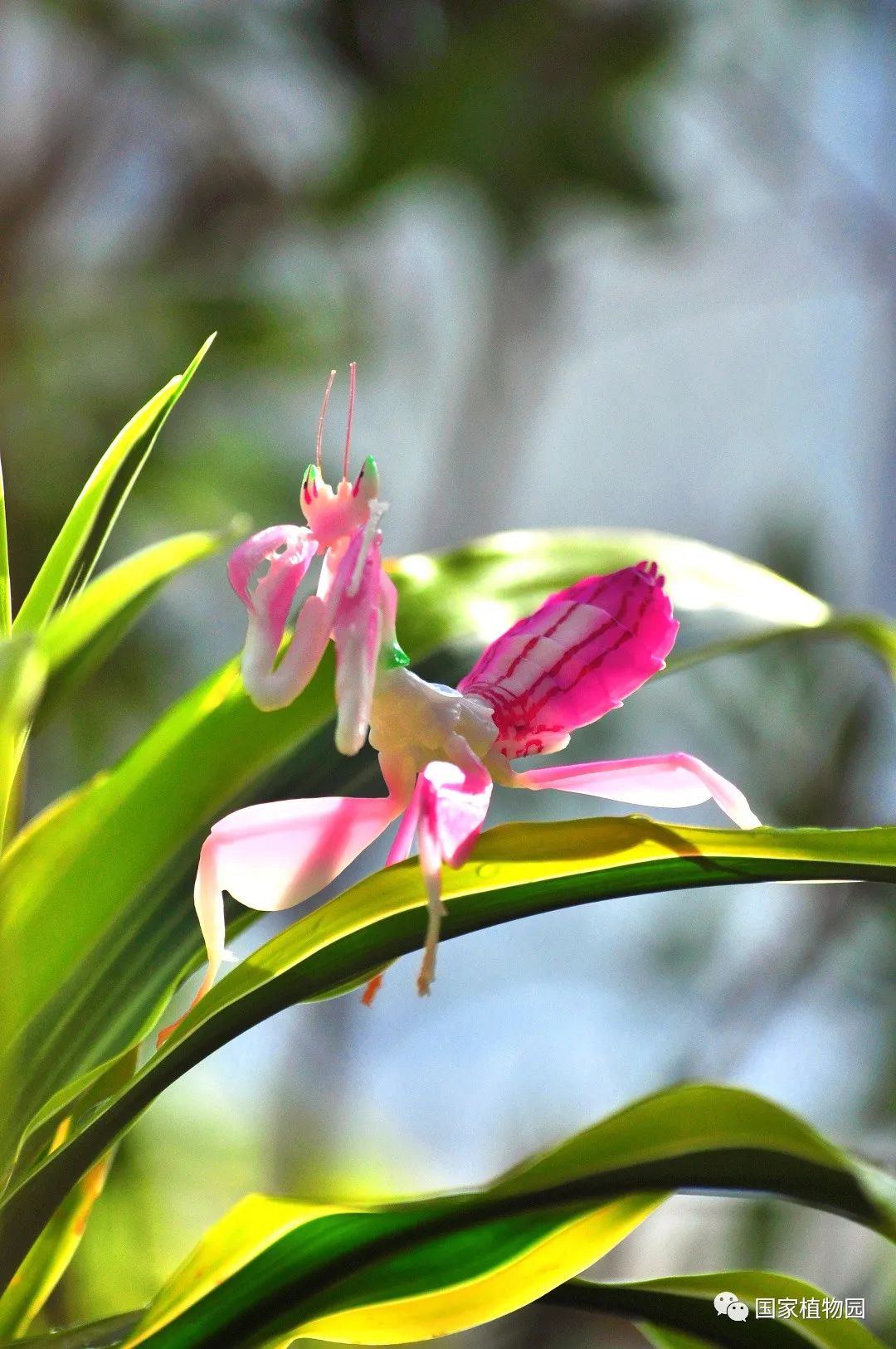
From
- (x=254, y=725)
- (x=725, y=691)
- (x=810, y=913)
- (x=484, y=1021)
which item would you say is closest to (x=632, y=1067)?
(x=484, y=1021)

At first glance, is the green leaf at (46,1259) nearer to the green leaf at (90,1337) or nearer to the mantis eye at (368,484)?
the green leaf at (90,1337)

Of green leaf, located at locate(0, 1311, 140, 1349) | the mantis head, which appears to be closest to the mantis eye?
the mantis head

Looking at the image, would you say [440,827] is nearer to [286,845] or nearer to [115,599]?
[286,845]

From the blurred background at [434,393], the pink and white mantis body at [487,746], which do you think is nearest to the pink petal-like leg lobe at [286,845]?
the pink and white mantis body at [487,746]

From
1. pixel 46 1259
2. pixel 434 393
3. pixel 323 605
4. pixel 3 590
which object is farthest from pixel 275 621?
pixel 434 393

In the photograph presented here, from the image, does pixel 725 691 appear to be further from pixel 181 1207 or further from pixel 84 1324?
pixel 84 1324
